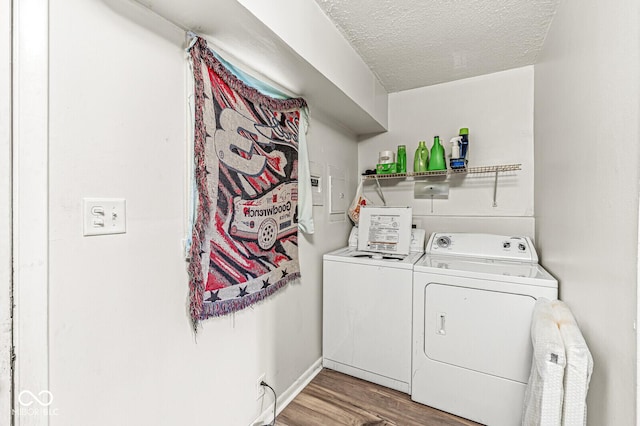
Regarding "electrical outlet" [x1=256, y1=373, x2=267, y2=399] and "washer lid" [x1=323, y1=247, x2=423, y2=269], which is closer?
"electrical outlet" [x1=256, y1=373, x2=267, y2=399]

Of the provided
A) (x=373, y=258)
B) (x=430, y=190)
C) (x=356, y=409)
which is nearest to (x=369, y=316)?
(x=373, y=258)

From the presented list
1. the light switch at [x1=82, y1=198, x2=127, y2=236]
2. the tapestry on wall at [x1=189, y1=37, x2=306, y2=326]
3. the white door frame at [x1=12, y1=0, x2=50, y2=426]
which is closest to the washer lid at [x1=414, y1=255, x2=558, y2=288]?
the tapestry on wall at [x1=189, y1=37, x2=306, y2=326]

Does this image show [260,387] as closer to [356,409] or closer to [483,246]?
[356,409]

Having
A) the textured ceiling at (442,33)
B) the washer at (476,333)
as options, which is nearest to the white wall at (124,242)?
the textured ceiling at (442,33)

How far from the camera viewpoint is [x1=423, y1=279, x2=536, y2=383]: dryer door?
1.50m

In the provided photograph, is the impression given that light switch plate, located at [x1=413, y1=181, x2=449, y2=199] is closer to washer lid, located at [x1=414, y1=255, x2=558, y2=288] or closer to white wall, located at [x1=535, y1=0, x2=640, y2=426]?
washer lid, located at [x1=414, y1=255, x2=558, y2=288]

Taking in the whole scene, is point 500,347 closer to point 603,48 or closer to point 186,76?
point 603,48

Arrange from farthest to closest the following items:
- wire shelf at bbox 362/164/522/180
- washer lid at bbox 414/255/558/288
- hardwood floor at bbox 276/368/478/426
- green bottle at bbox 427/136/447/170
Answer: green bottle at bbox 427/136/447/170, wire shelf at bbox 362/164/522/180, hardwood floor at bbox 276/368/478/426, washer lid at bbox 414/255/558/288

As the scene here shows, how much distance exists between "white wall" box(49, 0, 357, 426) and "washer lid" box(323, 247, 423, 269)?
96cm

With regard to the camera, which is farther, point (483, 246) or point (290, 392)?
point (483, 246)

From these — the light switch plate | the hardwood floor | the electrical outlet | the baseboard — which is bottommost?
the hardwood floor

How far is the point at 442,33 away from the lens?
173 cm

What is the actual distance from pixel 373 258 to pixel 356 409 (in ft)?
3.17

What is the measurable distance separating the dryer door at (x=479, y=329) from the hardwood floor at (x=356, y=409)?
332 mm
